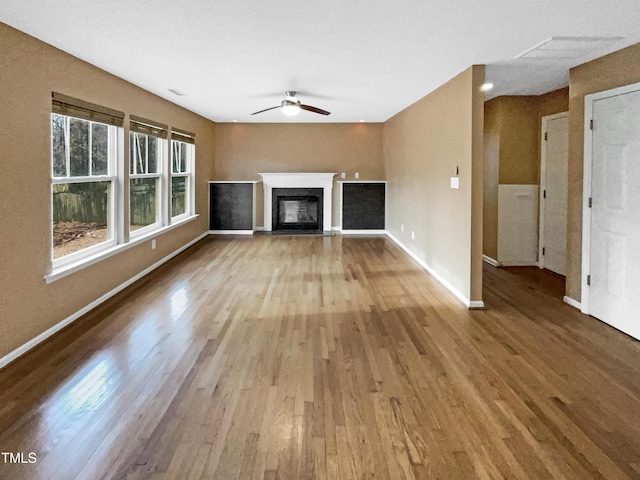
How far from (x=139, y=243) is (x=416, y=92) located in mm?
3925

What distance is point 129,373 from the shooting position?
321cm

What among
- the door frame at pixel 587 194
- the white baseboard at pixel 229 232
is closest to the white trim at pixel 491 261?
the door frame at pixel 587 194

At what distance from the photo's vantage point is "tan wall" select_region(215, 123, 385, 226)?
10406 millimetres

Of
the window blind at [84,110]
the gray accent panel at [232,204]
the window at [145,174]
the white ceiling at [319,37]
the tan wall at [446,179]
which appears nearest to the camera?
the white ceiling at [319,37]

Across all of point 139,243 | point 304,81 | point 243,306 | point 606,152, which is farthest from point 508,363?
point 139,243

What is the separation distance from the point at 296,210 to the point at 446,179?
17.3ft

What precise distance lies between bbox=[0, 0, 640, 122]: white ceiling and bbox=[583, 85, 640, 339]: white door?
58 centimetres

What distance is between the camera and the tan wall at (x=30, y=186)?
11.1 feet

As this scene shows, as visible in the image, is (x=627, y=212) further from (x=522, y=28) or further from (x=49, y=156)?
(x=49, y=156)

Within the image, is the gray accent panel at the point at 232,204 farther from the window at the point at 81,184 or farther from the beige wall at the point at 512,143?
the beige wall at the point at 512,143

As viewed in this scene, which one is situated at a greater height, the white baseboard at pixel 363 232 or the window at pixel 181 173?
the window at pixel 181 173

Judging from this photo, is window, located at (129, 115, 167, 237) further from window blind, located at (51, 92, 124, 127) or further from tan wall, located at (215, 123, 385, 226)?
tan wall, located at (215, 123, 385, 226)

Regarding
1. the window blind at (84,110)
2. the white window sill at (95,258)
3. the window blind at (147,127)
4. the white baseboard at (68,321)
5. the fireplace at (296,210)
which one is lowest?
the white baseboard at (68,321)

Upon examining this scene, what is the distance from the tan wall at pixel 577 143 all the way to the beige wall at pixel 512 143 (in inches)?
77.8
